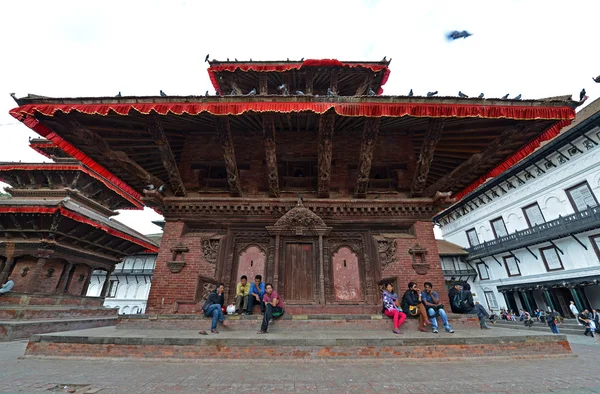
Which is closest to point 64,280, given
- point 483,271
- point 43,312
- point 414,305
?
point 43,312

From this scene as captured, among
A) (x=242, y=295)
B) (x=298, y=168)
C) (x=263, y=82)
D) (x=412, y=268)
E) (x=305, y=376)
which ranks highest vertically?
(x=263, y=82)

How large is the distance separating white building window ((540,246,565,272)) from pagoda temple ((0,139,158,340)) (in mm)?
28843

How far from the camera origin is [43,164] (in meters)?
13.8

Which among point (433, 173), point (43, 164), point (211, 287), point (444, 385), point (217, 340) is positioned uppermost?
point (43, 164)

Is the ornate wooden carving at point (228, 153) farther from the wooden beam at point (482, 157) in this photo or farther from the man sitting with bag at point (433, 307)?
the wooden beam at point (482, 157)

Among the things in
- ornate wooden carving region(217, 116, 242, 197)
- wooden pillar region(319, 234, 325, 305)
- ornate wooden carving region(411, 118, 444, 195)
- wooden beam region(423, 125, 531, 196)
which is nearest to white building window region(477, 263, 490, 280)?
wooden beam region(423, 125, 531, 196)

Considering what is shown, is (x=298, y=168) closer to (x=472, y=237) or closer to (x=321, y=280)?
(x=321, y=280)

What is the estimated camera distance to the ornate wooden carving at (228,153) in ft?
22.1

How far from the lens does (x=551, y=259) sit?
68.1ft

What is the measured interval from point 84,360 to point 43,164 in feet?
46.8

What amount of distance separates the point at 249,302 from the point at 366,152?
16.7 feet

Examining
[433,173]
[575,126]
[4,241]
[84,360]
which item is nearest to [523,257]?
[575,126]

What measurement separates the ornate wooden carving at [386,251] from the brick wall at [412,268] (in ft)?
0.32

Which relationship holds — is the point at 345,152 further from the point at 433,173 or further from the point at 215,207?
the point at 215,207
